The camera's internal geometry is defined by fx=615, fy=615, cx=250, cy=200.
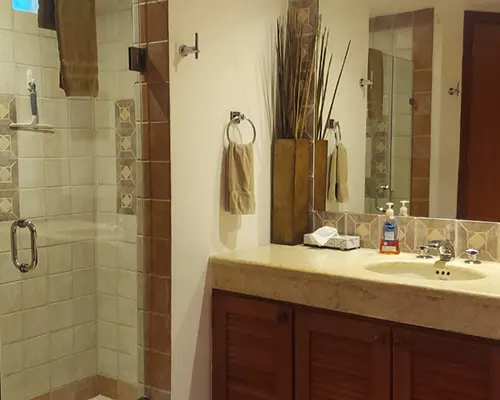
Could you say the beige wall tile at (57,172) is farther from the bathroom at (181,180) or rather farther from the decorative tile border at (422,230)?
the decorative tile border at (422,230)

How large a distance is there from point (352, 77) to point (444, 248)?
864 mm

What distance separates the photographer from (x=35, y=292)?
9.32ft

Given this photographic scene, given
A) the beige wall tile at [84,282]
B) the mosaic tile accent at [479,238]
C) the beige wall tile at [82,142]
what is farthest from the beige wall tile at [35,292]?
the mosaic tile accent at [479,238]

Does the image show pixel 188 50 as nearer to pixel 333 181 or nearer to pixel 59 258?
pixel 333 181

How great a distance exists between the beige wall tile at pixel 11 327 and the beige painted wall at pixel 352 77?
5.09ft

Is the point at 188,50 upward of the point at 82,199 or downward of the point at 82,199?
upward

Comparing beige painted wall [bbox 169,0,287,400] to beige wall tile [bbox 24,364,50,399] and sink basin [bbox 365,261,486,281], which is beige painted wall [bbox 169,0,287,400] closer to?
sink basin [bbox 365,261,486,281]

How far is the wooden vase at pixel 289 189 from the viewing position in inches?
107

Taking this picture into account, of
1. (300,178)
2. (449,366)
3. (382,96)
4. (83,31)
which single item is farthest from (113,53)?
(449,366)

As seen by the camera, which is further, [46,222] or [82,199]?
[82,199]

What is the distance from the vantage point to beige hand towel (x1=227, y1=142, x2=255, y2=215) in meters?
2.48

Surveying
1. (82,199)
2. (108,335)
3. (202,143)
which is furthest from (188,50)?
(108,335)

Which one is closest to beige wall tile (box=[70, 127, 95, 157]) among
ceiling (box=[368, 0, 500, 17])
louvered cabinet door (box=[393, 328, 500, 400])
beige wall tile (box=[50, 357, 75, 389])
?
beige wall tile (box=[50, 357, 75, 389])

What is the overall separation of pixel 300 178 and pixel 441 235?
0.66 metres
